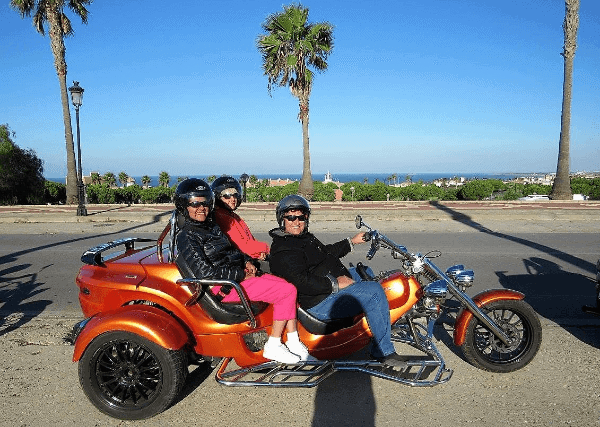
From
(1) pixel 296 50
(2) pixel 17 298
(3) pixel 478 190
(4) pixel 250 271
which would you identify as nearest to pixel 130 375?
(4) pixel 250 271

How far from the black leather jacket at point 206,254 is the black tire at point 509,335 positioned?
1.93 m

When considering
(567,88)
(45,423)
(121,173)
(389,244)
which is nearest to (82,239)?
(45,423)

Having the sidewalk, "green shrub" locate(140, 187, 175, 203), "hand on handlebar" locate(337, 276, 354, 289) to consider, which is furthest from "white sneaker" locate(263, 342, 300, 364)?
"green shrub" locate(140, 187, 175, 203)

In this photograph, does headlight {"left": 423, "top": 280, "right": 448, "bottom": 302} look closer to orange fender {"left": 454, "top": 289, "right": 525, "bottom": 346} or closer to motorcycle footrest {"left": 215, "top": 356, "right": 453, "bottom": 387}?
orange fender {"left": 454, "top": 289, "right": 525, "bottom": 346}

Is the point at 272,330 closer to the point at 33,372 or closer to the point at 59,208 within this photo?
the point at 33,372

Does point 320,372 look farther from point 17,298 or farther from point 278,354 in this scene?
point 17,298

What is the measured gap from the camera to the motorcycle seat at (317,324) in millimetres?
3479

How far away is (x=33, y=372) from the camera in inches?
155

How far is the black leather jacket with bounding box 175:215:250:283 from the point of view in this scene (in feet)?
10.9

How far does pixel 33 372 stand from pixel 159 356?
60.6 inches

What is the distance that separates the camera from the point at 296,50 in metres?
20.8

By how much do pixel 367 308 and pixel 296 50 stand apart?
19.1 meters

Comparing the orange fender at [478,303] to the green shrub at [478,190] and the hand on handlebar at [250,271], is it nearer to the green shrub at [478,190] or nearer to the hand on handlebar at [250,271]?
the hand on handlebar at [250,271]

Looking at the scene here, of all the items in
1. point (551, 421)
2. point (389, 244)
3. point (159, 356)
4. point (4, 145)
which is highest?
point (4, 145)
